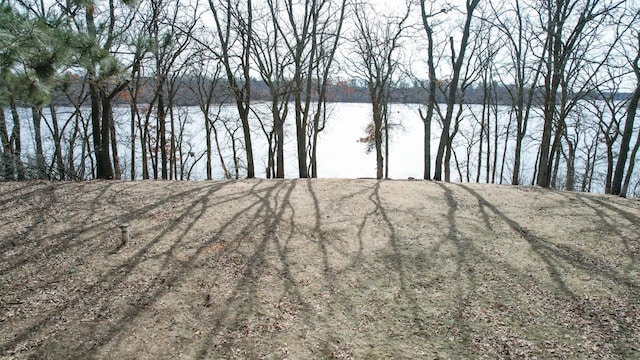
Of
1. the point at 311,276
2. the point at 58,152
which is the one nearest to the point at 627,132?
the point at 311,276

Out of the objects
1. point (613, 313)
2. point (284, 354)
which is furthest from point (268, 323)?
point (613, 313)

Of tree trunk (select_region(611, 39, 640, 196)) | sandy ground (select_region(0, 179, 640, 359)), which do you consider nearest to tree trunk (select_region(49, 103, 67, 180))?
sandy ground (select_region(0, 179, 640, 359))

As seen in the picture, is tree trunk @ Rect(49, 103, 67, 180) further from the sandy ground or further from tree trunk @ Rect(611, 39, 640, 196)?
tree trunk @ Rect(611, 39, 640, 196)

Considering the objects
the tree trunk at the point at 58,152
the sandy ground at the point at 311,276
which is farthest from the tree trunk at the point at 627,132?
the tree trunk at the point at 58,152

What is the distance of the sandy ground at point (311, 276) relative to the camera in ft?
9.76

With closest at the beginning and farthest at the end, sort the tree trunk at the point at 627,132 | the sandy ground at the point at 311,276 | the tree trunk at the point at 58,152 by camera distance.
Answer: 1. the sandy ground at the point at 311,276
2. the tree trunk at the point at 627,132
3. the tree trunk at the point at 58,152

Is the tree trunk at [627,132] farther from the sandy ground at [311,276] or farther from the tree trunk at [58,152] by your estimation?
the tree trunk at [58,152]

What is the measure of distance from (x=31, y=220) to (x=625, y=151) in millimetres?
11734

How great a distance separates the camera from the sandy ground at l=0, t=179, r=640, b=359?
297 cm

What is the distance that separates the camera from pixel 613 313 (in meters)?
3.38

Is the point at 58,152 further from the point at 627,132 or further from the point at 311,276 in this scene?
the point at 627,132

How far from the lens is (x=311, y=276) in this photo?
4.00m

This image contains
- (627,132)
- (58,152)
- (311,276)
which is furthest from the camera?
(58,152)

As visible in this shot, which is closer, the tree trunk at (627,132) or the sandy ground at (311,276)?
the sandy ground at (311,276)
